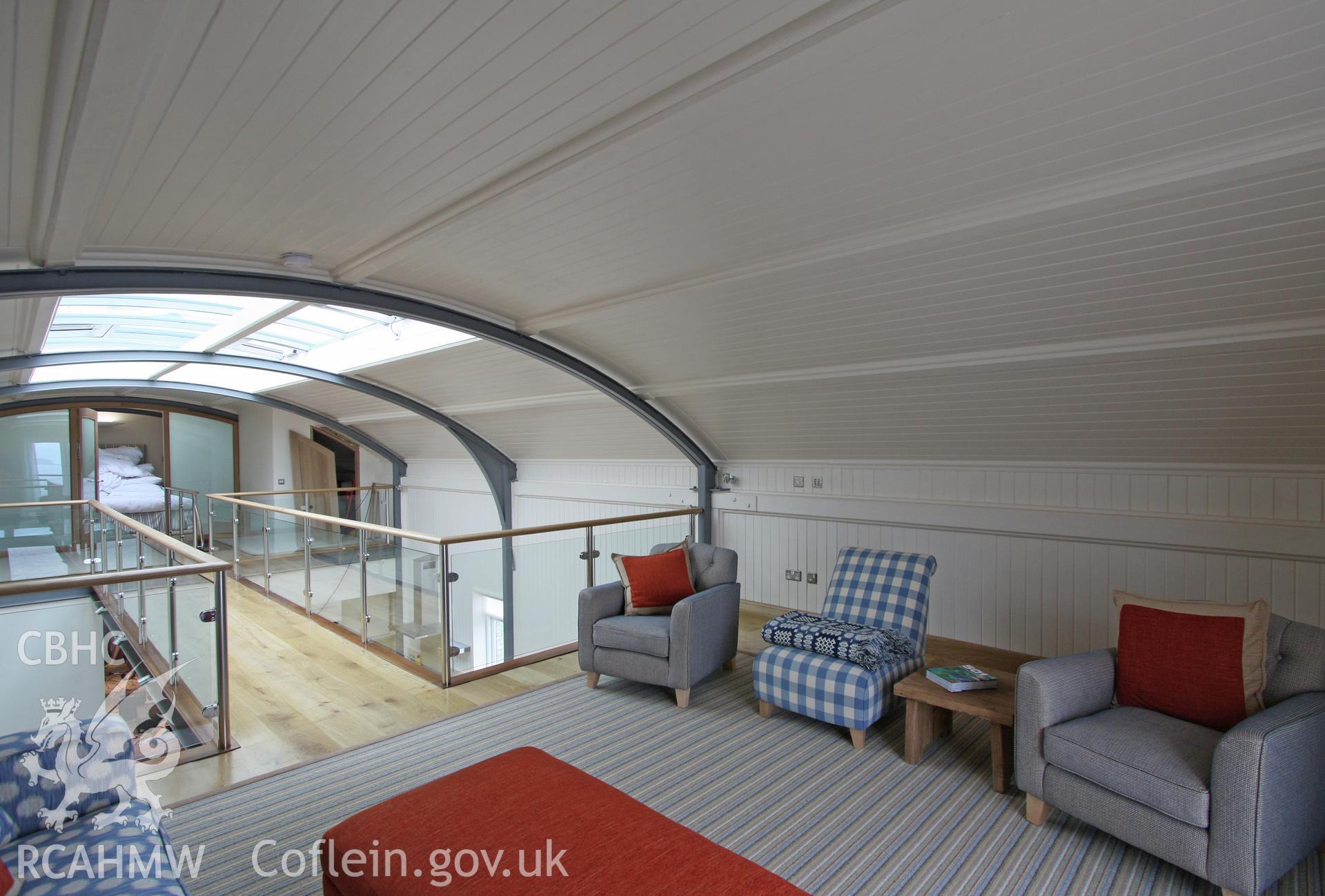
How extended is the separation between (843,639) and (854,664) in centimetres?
14

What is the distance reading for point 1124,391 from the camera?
3689mm

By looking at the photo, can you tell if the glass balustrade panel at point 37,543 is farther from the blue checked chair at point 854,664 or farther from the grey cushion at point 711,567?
the blue checked chair at point 854,664

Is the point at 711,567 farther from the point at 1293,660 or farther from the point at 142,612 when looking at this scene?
the point at 142,612

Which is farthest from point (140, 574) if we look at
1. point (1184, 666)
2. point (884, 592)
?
point (1184, 666)

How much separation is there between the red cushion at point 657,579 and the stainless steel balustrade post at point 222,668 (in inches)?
85.3

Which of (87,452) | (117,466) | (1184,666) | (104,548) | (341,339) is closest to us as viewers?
(1184,666)

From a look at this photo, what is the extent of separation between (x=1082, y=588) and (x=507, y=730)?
3.66m

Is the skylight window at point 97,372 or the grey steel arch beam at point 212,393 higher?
the skylight window at point 97,372

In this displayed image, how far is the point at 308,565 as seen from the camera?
19.0 ft

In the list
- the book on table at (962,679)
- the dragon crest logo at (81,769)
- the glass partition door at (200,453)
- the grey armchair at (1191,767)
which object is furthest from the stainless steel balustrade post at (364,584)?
the glass partition door at (200,453)

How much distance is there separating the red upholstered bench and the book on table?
1.72 meters

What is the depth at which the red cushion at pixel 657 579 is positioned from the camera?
429 centimetres

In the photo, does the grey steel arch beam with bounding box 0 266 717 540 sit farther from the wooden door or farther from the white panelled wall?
the wooden door

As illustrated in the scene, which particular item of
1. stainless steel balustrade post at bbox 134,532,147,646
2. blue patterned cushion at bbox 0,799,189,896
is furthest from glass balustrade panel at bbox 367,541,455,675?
blue patterned cushion at bbox 0,799,189,896
